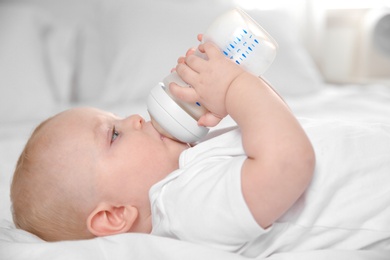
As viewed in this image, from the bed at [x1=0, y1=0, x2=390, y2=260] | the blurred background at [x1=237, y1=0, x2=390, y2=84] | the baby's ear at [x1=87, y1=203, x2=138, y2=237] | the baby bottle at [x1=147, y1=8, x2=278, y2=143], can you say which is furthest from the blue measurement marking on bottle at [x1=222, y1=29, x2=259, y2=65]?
the blurred background at [x1=237, y1=0, x2=390, y2=84]

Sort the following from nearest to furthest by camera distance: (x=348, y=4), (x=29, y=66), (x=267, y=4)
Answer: (x=29, y=66) → (x=267, y=4) → (x=348, y=4)

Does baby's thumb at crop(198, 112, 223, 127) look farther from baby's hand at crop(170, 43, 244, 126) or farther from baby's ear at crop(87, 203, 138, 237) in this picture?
baby's ear at crop(87, 203, 138, 237)

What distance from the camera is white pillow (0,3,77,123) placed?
190 centimetres

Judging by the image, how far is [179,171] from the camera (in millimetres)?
846

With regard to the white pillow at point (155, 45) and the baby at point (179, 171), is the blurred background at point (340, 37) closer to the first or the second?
the white pillow at point (155, 45)

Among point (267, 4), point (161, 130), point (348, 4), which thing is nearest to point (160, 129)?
point (161, 130)

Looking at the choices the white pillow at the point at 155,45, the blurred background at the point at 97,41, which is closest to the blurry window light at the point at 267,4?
the blurred background at the point at 97,41

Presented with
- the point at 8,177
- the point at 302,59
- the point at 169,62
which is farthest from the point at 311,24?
the point at 8,177

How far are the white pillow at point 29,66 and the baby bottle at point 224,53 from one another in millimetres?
1156

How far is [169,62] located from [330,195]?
1426mm

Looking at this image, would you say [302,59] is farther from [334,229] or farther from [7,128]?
[334,229]

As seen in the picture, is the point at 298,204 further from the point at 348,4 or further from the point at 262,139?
the point at 348,4

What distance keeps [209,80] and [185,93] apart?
0.16 ft

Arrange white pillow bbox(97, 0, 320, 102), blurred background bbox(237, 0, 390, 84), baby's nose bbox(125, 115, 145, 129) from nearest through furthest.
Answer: baby's nose bbox(125, 115, 145, 129) < white pillow bbox(97, 0, 320, 102) < blurred background bbox(237, 0, 390, 84)
